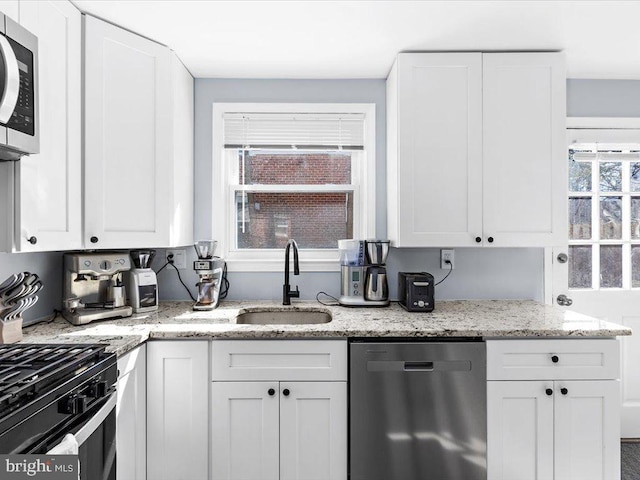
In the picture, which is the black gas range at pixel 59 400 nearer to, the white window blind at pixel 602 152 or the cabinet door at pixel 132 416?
the cabinet door at pixel 132 416

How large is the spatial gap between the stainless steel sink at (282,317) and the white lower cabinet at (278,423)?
1.78ft

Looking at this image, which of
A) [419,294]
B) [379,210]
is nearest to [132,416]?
[419,294]

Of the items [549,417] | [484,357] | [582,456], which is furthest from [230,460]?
[582,456]

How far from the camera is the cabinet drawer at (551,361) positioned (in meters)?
1.77

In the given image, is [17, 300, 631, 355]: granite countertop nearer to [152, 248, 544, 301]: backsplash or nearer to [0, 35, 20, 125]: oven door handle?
[152, 248, 544, 301]: backsplash

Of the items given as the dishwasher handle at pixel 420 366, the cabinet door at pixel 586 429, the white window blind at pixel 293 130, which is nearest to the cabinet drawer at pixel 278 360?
the dishwasher handle at pixel 420 366

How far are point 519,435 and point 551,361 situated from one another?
36 cm

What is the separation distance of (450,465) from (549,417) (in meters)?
0.50

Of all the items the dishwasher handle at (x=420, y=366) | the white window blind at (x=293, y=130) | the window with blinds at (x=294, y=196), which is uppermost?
the white window blind at (x=293, y=130)

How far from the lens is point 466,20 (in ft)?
6.12

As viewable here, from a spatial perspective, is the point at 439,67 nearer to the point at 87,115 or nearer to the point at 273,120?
the point at 273,120

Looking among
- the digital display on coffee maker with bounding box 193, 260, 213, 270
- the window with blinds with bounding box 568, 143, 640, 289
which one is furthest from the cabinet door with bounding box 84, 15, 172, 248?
the window with blinds with bounding box 568, 143, 640, 289

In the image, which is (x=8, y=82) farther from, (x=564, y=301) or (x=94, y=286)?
(x=564, y=301)

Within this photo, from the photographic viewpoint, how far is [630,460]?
2.28m
